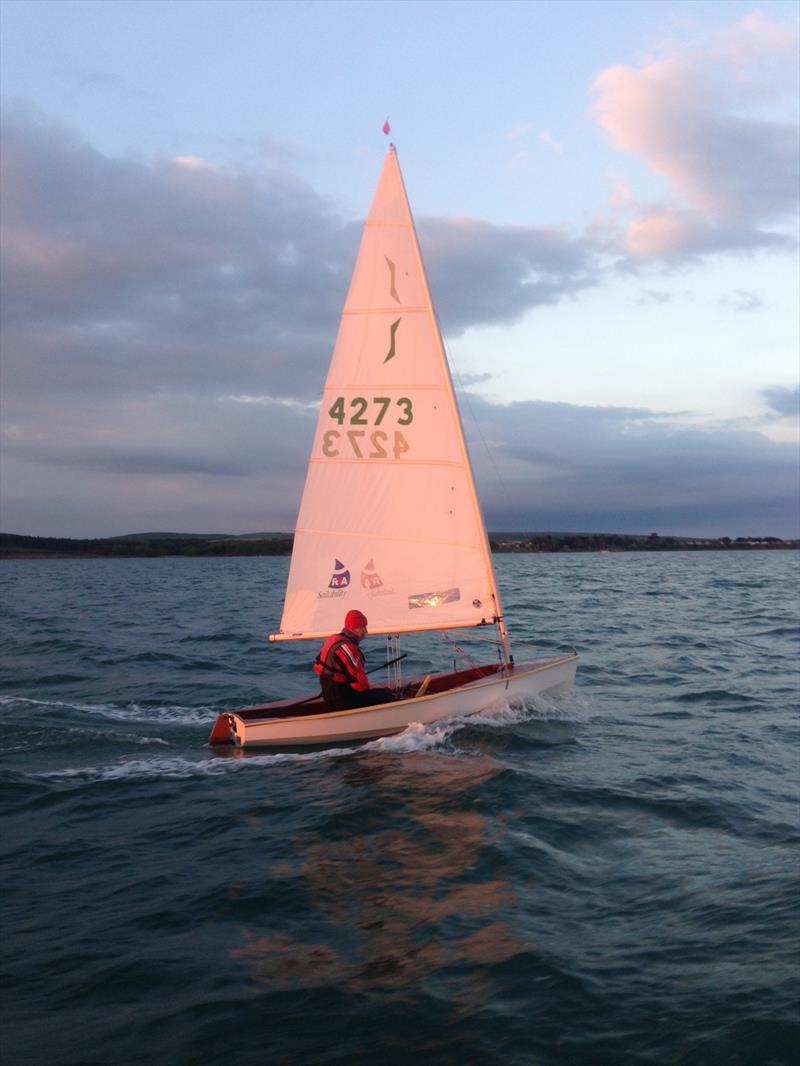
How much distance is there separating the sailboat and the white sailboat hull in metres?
0.05

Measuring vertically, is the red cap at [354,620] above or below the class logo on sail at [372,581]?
below

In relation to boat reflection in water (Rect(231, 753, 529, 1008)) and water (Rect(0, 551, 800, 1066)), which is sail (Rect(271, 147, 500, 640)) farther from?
boat reflection in water (Rect(231, 753, 529, 1008))

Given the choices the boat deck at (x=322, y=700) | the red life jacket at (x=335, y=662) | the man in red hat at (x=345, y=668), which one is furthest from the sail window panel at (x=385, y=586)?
the red life jacket at (x=335, y=662)

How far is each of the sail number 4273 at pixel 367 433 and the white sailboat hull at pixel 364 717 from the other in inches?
134

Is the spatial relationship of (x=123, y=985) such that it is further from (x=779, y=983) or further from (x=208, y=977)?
(x=779, y=983)

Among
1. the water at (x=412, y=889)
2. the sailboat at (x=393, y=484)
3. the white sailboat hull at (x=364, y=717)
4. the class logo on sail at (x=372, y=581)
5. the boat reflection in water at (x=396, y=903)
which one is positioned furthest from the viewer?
the class logo on sail at (x=372, y=581)

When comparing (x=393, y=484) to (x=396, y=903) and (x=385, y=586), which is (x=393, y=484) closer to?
(x=385, y=586)

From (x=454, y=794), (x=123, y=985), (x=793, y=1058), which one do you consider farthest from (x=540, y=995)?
(x=454, y=794)

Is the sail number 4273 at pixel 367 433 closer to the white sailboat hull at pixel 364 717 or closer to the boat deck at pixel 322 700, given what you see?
the boat deck at pixel 322 700

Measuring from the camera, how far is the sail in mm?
11695

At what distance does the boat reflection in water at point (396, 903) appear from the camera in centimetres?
509

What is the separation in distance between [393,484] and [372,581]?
1.40m

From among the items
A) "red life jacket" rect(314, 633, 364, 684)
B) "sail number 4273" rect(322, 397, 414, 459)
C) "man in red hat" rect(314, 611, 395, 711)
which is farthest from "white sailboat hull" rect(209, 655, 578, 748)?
"sail number 4273" rect(322, 397, 414, 459)

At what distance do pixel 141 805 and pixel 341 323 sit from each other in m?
6.81
